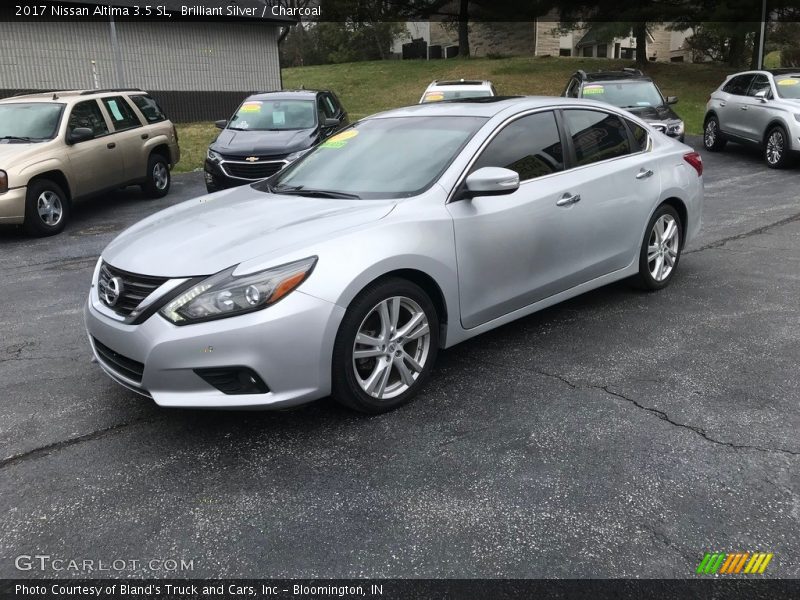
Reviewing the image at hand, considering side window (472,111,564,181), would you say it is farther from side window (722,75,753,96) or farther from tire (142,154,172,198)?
side window (722,75,753,96)

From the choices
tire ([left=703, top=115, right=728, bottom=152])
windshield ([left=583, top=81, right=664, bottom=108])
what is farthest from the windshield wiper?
tire ([left=703, top=115, right=728, bottom=152])

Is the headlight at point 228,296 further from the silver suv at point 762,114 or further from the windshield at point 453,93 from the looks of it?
the silver suv at point 762,114

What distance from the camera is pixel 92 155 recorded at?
394 inches

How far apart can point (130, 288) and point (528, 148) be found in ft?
8.52

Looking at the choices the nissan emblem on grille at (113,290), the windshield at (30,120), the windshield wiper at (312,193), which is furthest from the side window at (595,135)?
the windshield at (30,120)

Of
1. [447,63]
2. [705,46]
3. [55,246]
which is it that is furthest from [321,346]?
[705,46]

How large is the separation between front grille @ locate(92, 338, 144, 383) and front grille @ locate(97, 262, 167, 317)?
22 centimetres

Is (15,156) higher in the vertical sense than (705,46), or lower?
lower

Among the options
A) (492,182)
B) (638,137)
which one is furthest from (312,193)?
(638,137)

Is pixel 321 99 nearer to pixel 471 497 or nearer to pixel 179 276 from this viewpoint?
pixel 179 276

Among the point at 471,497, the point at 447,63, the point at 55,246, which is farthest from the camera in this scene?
the point at 447,63

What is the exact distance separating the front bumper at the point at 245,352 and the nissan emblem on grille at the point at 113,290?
7.9 inches

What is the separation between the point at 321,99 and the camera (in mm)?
12516

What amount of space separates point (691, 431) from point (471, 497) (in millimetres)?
1255
